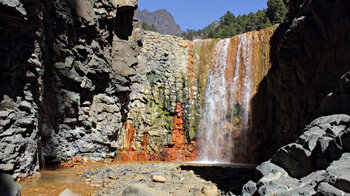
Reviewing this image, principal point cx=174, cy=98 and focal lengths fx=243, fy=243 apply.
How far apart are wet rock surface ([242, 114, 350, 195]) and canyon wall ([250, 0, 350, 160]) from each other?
0.87 m

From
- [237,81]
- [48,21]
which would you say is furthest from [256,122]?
[48,21]

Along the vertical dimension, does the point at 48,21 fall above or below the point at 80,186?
above

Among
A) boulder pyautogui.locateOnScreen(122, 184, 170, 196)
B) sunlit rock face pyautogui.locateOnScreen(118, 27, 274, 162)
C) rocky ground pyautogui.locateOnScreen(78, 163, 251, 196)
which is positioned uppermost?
sunlit rock face pyautogui.locateOnScreen(118, 27, 274, 162)

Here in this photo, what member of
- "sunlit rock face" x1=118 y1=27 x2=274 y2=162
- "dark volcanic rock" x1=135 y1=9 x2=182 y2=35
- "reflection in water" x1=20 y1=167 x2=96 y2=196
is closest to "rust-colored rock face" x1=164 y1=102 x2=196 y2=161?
"sunlit rock face" x1=118 y1=27 x2=274 y2=162

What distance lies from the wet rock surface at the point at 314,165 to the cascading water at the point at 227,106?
32.2ft

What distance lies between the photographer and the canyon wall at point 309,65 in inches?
284

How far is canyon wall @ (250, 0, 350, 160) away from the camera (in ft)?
23.7

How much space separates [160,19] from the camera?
157 meters

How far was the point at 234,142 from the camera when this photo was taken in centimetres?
1538

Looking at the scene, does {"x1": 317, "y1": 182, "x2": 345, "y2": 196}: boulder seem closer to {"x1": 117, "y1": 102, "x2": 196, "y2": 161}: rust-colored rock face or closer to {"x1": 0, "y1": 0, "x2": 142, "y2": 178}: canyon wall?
{"x1": 0, "y1": 0, "x2": 142, "y2": 178}: canyon wall

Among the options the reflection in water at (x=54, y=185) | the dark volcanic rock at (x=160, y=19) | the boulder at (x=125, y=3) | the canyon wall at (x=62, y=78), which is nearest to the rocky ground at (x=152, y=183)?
the reflection in water at (x=54, y=185)

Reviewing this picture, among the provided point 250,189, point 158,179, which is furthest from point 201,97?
point 250,189

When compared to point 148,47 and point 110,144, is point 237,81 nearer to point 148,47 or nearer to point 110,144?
point 148,47

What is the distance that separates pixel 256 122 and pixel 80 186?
10.8 metres
